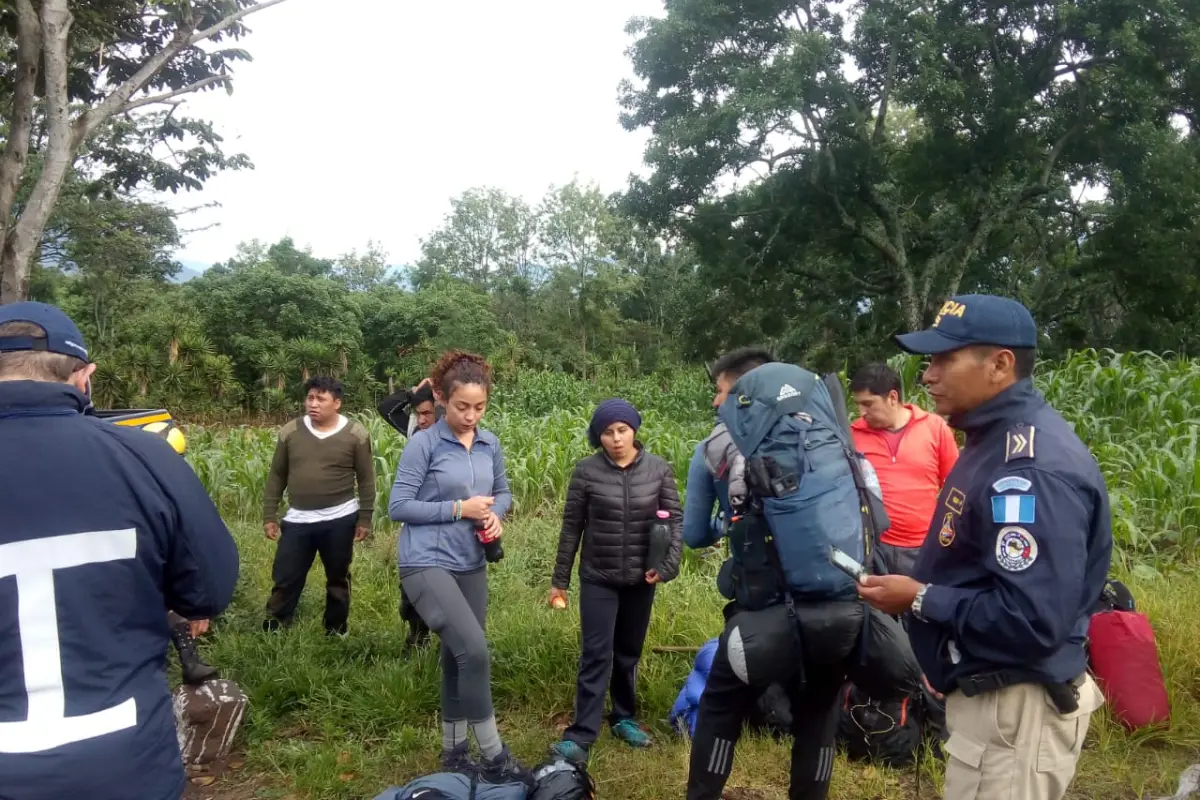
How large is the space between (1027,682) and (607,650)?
2.04 metres

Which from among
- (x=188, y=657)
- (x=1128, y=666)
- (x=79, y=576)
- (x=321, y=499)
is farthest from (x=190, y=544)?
(x=1128, y=666)

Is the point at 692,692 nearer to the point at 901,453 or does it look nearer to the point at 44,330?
the point at 901,453

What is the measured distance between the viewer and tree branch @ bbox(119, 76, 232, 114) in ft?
26.3

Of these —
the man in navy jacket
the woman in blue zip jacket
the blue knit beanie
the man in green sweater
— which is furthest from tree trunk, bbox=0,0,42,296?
the man in navy jacket

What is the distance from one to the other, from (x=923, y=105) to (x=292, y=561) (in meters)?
13.3

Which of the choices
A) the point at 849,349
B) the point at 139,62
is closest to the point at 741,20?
the point at 849,349

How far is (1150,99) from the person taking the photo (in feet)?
42.7

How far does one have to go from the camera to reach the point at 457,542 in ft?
11.3

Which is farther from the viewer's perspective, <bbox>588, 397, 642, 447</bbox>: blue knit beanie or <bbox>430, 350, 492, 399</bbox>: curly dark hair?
→ <bbox>588, 397, 642, 447</bbox>: blue knit beanie

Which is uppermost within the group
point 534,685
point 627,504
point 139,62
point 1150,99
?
point 1150,99

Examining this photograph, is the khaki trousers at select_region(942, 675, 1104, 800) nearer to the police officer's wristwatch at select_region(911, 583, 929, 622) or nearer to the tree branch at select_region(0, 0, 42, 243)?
the police officer's wristwatch at select_region(911, 583, 929, 622)

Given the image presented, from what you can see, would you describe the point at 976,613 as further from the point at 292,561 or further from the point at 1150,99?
the point at 1150,99

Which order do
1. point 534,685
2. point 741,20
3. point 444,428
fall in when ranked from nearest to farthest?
point 444,428, point 534,685, point 741,20

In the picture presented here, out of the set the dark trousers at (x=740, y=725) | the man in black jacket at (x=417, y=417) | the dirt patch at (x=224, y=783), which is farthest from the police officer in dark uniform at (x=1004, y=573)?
the man in black jacket at (x=417, y=417)
